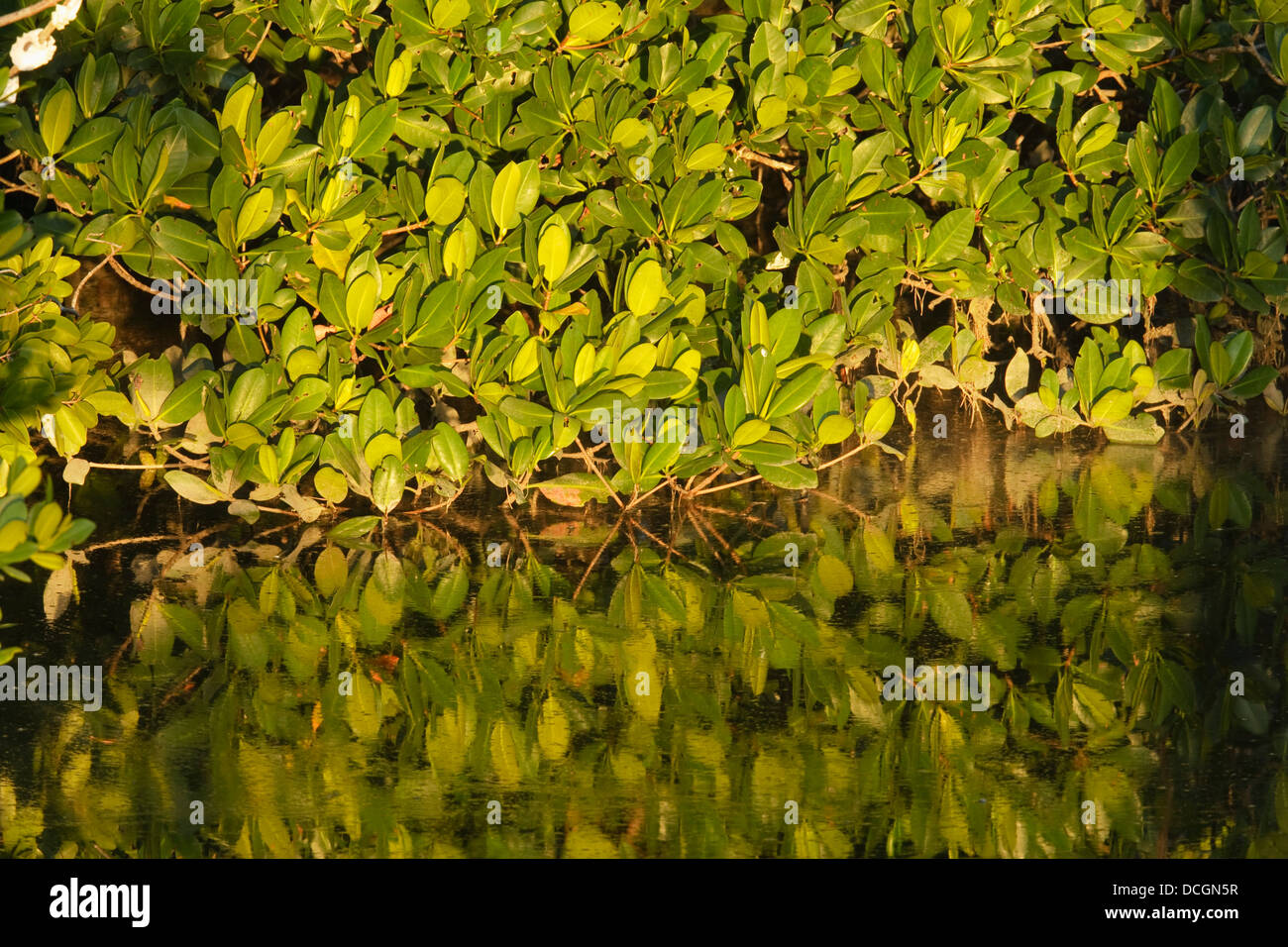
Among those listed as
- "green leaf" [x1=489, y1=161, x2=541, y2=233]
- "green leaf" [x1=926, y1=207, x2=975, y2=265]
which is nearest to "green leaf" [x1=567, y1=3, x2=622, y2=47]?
"green leaf" [x1=489, y1=161, x2=541, y2=233]

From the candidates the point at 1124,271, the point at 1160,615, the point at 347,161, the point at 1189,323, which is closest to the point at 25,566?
the point at 347,161

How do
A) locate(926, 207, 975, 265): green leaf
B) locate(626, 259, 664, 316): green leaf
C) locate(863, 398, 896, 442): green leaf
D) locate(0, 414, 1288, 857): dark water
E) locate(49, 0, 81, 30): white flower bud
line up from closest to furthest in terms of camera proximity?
1. locate(49, 0, 81, 30): white flower bud
2. locate(0, 414, 1288, 857): dark water
3. locate(626, 259, 664, 316): green leaf
4. locate(863, 398, 896, 442): green leaf
5. locate(926, 207, 975, 265): green leaf

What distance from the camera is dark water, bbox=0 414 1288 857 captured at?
2.60m

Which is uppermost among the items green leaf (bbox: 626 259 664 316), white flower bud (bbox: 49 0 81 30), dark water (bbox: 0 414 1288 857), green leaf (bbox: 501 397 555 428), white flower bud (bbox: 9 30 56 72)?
green leaf (bbox: 626 259 664 316)

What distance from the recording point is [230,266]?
14.0 ft

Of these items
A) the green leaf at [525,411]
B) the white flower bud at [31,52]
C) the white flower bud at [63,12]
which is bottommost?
the green leaf at [525,411]

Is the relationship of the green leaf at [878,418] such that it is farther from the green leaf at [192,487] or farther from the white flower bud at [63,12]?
the white flower bud at [63,12]

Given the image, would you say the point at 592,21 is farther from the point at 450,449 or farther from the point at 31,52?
the point at 31,52

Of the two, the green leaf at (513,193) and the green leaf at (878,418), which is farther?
the green leaf at (878,418)

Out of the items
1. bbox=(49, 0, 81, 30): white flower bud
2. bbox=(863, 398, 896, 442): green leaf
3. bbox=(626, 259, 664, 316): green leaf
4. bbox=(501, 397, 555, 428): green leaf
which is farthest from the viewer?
bbox=(863, 398, 896, 442): green leaf

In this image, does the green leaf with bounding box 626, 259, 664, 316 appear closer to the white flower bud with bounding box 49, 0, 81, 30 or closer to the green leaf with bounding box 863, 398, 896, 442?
the green leaf with bounding box 863, 398, 896, 442

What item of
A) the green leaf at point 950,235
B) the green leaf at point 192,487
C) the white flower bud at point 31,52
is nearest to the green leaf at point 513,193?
the green leaf at point 192,487

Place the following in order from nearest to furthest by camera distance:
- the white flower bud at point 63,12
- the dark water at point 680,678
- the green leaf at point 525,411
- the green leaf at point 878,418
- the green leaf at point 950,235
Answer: the white flower bud at point 63,12 < the dark water at point 680,678 < the green leaf at point 525,411 < the green leaf at point 878,418 < the green leaf at point 950,235

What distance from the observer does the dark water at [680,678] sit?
2600 millimetres
